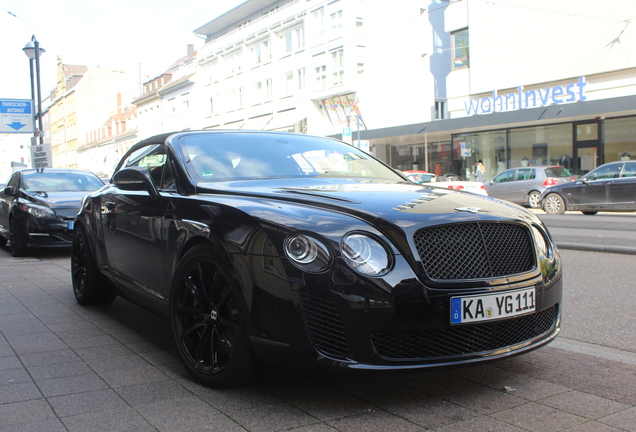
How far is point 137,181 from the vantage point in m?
4.44

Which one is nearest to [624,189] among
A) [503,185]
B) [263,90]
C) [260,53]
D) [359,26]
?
[503,185]

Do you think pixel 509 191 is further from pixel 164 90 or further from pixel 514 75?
pixel 164 90

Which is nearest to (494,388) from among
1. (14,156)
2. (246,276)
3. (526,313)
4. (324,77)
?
(526,313)

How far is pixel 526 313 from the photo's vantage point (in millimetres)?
3178

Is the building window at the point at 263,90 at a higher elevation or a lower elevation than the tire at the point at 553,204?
higher

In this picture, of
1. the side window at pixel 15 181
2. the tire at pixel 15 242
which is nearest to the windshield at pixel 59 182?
the side window at pixel 15 181

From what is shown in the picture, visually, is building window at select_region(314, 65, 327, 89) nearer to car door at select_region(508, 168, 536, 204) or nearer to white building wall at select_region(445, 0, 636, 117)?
white building wall at select_region(445, 0, 636, 117)

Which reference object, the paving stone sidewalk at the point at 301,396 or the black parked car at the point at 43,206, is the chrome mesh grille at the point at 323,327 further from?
the black parked car at the point at 43,206

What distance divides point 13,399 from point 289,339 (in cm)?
158

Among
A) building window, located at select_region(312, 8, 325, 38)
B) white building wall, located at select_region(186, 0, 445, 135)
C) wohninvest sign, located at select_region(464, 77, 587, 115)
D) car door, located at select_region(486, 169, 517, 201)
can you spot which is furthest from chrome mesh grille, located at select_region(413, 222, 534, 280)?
building window, located at select_region(312, 8, 325, 38)

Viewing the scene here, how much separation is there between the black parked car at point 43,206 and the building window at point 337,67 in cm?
3038

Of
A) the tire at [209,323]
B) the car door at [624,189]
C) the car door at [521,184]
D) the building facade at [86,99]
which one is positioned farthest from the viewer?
the building facade at [86,99]

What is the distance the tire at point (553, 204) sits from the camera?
18.2 meters

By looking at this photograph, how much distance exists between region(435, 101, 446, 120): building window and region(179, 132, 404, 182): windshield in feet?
113
